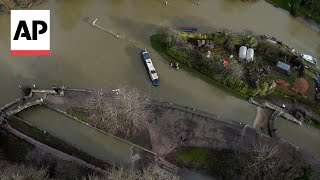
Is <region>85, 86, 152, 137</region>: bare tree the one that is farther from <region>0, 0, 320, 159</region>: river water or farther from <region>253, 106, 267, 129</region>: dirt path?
<region>253, 106, 267, 129</region>: dirt path

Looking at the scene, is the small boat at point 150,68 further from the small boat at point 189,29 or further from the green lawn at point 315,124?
the green lawn at point 315,124

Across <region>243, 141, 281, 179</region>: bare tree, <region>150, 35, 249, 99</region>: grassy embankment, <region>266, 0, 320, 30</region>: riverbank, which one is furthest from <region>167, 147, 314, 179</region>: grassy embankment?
<region>266, 0, 320, 30</region>: riverbank

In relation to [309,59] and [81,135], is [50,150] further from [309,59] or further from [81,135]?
[309,59]

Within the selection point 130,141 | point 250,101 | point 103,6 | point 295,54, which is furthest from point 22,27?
point 295,54

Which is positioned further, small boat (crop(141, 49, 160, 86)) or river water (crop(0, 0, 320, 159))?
small boat (crop(141, 49, 160, 86))

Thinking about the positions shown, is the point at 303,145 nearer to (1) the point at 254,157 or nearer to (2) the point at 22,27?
(1) the point at 254,157

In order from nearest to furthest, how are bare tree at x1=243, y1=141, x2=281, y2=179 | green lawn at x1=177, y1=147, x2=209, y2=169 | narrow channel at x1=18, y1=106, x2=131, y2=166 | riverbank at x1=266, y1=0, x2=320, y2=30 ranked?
bare tree at x1=243, y1=141, x2=281, y2=179, green lawn at x1=177, y1=147, x2=209, y2=169, narrow channel at x1=18, y1=106, x2=131, y2=166, riverbank at x1=266, y1=0, x2=320, y2=30
